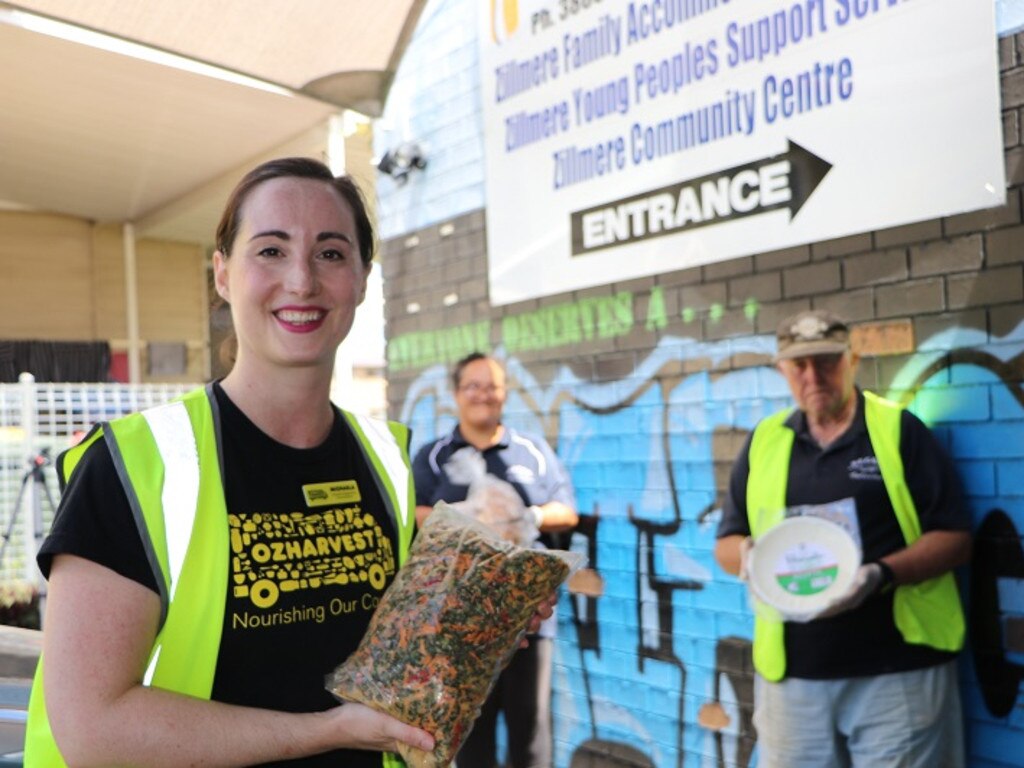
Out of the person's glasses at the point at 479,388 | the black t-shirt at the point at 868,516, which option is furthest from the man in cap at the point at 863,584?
the person's glasses at the point at 479,388

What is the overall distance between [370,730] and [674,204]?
3.23m

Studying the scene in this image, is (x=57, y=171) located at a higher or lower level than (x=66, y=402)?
higher

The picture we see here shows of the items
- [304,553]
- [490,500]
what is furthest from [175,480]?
[490,500]

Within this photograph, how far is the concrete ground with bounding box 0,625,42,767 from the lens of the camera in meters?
2.25

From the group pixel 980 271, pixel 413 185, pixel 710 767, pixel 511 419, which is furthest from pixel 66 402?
pixel 980 271

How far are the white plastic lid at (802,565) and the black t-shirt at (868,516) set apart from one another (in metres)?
0.14

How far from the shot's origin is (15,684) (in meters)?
2.57

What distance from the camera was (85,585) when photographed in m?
1.50

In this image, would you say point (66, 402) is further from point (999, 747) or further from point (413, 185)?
point (999, 747)

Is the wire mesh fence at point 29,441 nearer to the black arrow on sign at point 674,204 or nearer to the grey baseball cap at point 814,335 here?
the black arrow on sign at point 674,204

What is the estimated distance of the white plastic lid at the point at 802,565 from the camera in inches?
133

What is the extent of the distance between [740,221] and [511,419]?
66.2 inches

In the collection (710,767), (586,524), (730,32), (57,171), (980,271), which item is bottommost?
(710,767)

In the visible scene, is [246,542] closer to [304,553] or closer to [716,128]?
[304,553]
